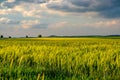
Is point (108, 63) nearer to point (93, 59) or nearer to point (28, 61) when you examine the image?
point (93, 59)

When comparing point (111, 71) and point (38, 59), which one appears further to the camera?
point (38, 59)

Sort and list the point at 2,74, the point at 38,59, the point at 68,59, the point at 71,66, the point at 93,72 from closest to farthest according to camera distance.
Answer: the point at 2,74 → the point at 93,72 → the point at 71,66 → the point at 68,59 → the point at 38,59

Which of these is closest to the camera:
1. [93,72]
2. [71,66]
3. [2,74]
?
[2,74]

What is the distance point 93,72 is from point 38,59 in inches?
80.7

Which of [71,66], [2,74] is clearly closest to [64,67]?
[71,66]

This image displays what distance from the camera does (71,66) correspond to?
21.5 ft

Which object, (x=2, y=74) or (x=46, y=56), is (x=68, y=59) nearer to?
(x=46, y=56)

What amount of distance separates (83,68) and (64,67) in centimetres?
45

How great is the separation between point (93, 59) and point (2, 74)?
9.93 ft

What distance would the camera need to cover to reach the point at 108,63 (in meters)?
6.75

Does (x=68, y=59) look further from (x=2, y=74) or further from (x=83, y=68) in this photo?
(x=2, y=74)

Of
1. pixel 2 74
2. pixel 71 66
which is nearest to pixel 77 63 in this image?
pixel 71 66

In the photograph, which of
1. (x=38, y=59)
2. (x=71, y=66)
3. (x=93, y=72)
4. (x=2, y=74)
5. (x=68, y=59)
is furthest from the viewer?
(x=38, y=59)

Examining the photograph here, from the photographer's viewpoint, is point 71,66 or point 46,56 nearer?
point 71,66
